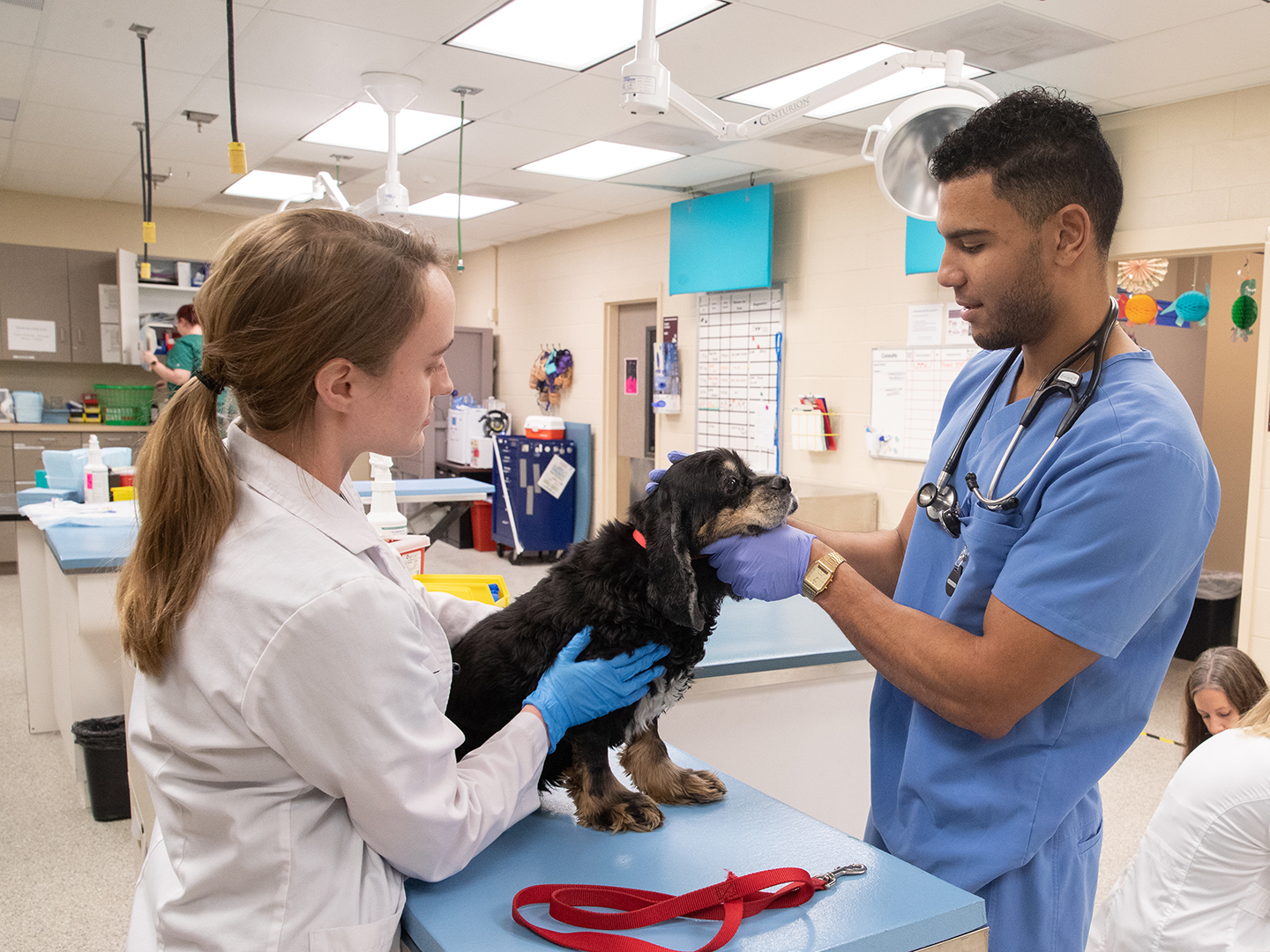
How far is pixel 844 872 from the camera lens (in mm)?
1107

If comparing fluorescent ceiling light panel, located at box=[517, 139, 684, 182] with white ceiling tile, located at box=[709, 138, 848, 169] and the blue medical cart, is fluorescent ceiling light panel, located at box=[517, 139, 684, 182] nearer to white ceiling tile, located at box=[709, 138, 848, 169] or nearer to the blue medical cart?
white ceiling tile, located at box=[709, 138, 848, 169]

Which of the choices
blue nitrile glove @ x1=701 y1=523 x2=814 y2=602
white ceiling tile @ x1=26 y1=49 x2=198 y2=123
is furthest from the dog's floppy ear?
white ceiling tile @ x1=26 y1=49 x2=198 y2=123

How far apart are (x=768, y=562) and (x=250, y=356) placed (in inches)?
30.7

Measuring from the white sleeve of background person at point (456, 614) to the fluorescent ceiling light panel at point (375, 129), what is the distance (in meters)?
3.97

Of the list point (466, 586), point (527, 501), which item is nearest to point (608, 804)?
point (466, 586)

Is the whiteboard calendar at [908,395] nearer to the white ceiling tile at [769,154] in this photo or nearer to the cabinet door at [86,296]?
the white ceiling tile at [769,154]

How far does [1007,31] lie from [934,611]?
305 centimetres

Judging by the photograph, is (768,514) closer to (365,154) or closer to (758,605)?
(758,605)

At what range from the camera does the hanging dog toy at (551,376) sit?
8470 mm

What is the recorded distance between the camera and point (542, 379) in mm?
8688

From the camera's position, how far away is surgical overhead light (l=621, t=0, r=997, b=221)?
2039mm

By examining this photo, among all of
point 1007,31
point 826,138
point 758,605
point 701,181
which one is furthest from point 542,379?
point 758,605

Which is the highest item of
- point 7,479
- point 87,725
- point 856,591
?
point 856,591

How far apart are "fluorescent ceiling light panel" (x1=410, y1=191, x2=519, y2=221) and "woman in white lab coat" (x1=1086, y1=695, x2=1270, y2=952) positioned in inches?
257
